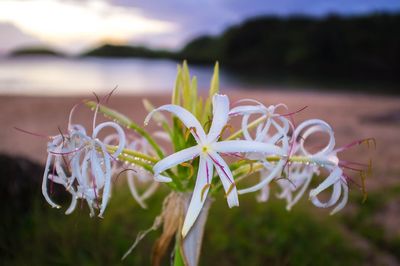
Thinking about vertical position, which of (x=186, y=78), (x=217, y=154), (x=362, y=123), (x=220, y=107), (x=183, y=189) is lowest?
(x=183, y=189)

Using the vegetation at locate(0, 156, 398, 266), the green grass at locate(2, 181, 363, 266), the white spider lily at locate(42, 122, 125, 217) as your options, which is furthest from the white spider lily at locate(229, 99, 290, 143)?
the vegetation at locate(0, 156, 398, 266)

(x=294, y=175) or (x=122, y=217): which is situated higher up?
(x=294, y=175)

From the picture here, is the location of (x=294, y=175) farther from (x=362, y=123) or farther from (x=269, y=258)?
(x=362, y=123)

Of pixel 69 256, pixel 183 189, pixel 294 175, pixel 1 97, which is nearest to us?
pixel 183 189

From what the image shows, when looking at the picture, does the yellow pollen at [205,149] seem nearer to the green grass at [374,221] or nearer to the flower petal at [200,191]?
the flower petal at [200,191]

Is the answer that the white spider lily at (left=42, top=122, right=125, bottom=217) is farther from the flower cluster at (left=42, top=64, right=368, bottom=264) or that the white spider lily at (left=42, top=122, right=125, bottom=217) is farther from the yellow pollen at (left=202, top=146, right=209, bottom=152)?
the yellow pollen at (left=202, top=146, right=209, bottom=152)

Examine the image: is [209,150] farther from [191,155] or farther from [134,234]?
[134,234]

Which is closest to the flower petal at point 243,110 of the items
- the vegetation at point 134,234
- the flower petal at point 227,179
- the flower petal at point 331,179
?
the flower petal at point 227,179

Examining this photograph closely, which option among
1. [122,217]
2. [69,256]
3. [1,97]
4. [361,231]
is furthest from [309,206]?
[1,97]
